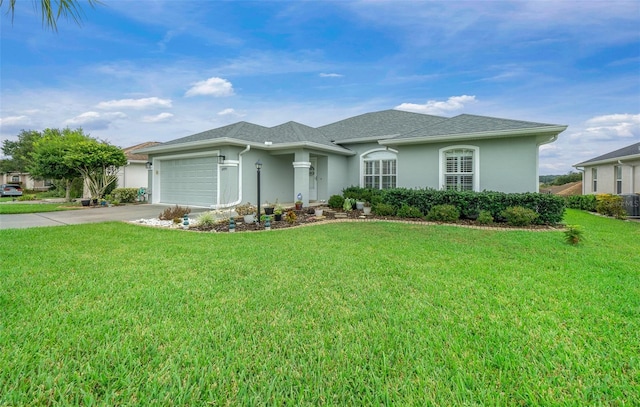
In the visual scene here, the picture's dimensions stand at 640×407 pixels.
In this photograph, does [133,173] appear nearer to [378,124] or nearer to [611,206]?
[378,124]

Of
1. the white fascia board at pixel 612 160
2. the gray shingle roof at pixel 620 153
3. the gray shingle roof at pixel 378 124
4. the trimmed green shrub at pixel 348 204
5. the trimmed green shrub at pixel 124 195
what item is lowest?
the trimmed green shrub at pixel 348 204

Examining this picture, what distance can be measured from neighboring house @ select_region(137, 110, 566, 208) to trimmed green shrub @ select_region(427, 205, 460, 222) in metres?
2.58

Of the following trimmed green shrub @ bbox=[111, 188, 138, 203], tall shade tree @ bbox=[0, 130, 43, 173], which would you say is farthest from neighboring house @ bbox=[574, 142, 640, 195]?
tall shade tree @ bbox=[0, 130, 43, 173]

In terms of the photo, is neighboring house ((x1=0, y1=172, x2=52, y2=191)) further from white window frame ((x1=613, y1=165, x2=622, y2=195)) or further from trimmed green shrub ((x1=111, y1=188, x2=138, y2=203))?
white window frame ((x1=613, y1=165, x2=622, y2=195))

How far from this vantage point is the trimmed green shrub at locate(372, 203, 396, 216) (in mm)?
11180

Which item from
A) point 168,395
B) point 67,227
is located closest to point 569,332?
point 168,395

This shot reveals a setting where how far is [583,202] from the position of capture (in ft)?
56.0

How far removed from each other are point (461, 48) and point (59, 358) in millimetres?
15694

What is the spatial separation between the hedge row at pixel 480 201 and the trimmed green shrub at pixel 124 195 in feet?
52.1

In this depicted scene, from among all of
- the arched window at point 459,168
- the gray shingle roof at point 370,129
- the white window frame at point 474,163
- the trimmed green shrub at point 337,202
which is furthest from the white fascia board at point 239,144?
the arched window at point 459,168

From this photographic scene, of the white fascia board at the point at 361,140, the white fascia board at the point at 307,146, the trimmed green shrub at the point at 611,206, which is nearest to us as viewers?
the trimmed green shrub at the point at 611,206

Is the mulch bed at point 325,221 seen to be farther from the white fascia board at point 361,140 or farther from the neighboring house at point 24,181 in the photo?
the neighboring house at point 24,181

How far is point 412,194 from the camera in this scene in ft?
36.0

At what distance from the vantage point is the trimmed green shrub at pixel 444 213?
9.89m
